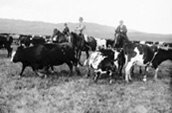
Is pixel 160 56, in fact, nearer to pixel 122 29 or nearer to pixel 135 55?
pixel 135 55

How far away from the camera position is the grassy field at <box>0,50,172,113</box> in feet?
21.6

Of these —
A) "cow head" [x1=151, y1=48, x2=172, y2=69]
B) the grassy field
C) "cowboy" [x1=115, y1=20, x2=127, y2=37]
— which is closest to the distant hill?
"cowboy" [x1=115, y1=20, x2=127, y2=37]

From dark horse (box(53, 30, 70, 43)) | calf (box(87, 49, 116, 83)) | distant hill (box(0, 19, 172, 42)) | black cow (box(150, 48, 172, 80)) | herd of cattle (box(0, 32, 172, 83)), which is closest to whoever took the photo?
calf (box(87, 49, 116, 83))

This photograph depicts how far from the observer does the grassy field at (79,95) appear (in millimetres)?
6578

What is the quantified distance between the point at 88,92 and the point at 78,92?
13.3 inches

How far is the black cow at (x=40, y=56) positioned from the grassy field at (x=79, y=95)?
611mm

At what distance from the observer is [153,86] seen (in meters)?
9.30

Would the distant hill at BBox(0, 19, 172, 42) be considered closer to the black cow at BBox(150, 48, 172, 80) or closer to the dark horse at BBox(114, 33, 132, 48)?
the black cow at BBox(150, 48, 172, 80)

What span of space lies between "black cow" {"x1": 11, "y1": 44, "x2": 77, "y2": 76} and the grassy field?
2.00ft

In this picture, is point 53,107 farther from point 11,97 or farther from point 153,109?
point 153,109

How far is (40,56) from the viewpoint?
34.3 feet

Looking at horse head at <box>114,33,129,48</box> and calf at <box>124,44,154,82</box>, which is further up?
horse head at <box>114,33,129,48</box>

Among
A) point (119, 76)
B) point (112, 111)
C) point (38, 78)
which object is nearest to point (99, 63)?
point (119, 76)

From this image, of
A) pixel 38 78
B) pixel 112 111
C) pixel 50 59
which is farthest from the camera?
pixel 50 59
